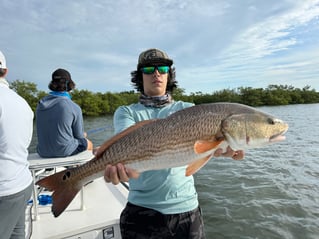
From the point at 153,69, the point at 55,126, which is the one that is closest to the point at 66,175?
the point at 153,69

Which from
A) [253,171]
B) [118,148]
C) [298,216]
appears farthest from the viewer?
[253,171]

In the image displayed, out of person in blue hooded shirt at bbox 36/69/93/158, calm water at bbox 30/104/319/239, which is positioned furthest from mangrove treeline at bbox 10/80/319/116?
person in blue hooded shirt at bbox 36/69/93/158

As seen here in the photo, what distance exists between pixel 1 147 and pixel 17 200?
23.1 inches

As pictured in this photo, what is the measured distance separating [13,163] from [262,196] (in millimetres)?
7834

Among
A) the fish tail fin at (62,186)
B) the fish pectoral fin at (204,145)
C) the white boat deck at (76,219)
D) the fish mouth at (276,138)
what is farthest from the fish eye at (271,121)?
the white boat deck at (76,219)

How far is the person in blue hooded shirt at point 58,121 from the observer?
14.2ft

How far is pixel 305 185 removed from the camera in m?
8.92

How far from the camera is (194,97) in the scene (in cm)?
7456

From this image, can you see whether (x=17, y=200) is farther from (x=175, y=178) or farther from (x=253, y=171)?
(x=253, y=171)

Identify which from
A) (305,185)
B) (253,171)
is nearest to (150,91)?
(305,185)

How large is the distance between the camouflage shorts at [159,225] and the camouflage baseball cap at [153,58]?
148cm

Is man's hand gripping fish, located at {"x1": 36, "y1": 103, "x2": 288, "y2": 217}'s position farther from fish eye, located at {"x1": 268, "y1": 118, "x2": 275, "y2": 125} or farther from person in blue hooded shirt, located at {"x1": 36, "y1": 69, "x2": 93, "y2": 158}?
person in blue hooded shirt, located at {"x1": 36, "y1": 69, "x2": 93, "y2": 158}

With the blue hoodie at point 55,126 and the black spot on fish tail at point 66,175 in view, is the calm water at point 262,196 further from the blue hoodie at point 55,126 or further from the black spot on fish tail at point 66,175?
the black spot on fish tail at point 66,175

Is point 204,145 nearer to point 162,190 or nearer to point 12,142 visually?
point 162,190
